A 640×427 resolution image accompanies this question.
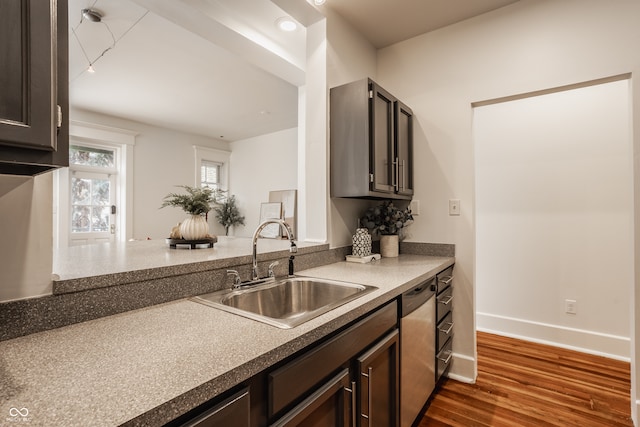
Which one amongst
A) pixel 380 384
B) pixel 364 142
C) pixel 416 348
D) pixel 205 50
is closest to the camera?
pixel 380 384

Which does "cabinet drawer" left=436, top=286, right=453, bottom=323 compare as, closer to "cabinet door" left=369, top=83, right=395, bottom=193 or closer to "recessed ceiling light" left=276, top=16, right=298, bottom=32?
"cabinet door" left=369, top=83, right=395, bottom=193

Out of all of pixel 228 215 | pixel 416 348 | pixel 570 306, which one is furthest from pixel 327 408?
pixel 228 215

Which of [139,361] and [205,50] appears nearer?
[139,361]

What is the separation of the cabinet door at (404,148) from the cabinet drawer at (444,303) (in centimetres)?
77

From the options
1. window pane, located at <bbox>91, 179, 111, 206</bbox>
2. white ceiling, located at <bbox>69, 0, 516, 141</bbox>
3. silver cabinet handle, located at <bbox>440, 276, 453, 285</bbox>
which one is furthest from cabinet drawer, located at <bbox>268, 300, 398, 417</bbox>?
window pane, located at <bbox>91, 179, 111, 206</bbox>

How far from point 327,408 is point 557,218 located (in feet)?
9.10

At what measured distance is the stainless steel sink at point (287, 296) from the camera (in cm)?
130

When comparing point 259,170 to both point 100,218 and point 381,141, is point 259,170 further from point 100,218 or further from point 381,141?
point 381,141

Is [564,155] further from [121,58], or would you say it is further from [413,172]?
[121,58]

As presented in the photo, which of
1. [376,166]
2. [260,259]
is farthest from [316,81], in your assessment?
[260,259]

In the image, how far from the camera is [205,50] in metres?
2.97

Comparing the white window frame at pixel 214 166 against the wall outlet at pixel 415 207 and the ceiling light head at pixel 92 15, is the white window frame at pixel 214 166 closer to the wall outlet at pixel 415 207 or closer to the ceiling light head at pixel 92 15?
the ceiling light head at pixel 92 15

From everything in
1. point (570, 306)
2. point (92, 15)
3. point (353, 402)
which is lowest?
point (570, 306)

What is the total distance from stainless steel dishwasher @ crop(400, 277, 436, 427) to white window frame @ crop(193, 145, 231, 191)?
5.19 m
